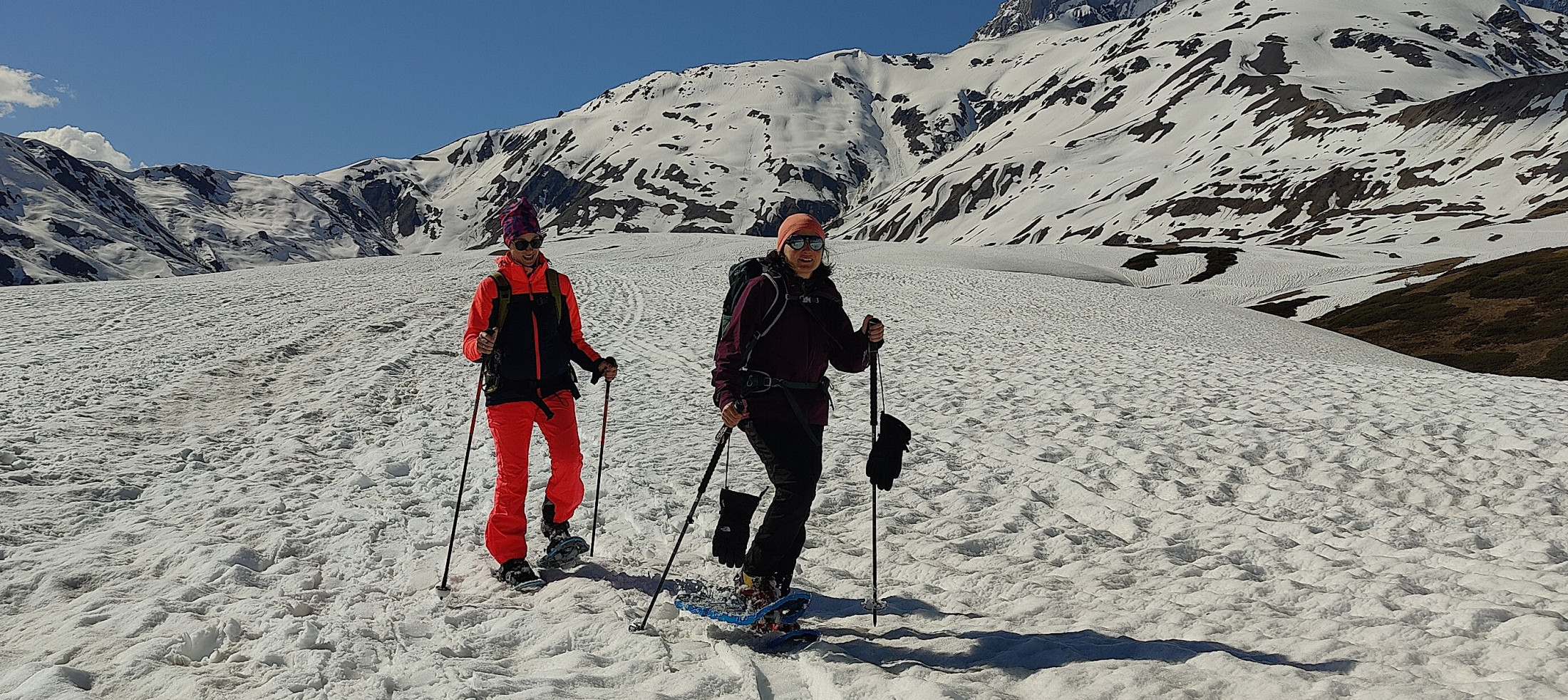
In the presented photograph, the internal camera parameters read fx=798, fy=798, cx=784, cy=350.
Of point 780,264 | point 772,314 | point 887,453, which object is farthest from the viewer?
point 887,453

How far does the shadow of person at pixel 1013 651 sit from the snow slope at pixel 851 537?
3cm

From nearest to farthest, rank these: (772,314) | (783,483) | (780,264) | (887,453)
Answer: (783,483), (772,314), (780,264), (887,453)

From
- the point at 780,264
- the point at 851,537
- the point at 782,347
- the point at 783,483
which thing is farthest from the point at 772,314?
the point at 851,537

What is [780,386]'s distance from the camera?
5137 mm

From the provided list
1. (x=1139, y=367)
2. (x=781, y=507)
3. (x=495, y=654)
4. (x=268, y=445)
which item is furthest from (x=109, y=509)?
(x=1139, y=367)

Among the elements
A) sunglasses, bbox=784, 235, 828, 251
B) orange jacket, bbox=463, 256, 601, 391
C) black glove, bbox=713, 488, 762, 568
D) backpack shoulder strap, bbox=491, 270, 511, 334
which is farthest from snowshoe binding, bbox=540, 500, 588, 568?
sunglasses, bbox=784, 235, 828, 251

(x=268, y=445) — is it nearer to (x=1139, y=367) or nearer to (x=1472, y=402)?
(x=1139, y=367)

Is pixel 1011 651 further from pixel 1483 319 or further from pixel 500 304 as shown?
pixel 1483 319

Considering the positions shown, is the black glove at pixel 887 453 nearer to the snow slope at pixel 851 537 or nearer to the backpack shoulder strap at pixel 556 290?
the snow slope at pixel 851 537

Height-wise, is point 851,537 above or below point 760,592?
below

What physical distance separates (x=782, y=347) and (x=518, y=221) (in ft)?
8.70

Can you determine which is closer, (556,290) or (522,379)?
(522,379)

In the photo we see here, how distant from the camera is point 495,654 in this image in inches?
198

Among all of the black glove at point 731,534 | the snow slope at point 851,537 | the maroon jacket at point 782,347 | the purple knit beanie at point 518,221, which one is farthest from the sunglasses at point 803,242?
the snow slope at point 851,537
